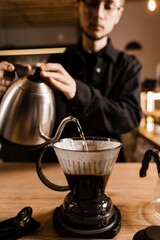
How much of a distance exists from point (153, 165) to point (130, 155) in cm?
212

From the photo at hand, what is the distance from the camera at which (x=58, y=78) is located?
723 mm

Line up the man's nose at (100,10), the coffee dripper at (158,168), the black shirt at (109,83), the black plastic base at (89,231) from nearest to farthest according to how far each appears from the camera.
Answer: the black plastic base at (89,231)
the coffee dripper at (158,168)
the man's nose at (100,10)
the black shirt at (109,83)

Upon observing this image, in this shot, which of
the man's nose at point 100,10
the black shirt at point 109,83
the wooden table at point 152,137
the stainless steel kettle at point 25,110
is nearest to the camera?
the stainless steel kettle at point 25,110

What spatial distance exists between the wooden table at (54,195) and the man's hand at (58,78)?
32 centimetres

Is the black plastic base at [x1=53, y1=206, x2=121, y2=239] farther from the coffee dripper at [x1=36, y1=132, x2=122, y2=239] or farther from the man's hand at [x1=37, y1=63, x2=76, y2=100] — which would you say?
the man's hand at [x1=37, y1=63, x2=76, y2=100]

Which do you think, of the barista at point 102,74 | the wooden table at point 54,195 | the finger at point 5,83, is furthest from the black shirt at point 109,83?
the finger at point 5,83

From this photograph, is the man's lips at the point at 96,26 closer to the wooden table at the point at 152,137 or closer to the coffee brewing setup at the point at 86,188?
the coffee brewing setup at the point at 86,188

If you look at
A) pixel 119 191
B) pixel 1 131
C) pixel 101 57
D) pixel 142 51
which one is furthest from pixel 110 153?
pixel 142 51

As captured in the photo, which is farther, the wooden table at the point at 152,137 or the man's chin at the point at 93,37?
the wooden table at the point at 152,137

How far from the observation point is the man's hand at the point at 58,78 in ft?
2.20

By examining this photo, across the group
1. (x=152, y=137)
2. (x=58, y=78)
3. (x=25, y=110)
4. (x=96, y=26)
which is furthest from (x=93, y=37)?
(x=152, y=137)

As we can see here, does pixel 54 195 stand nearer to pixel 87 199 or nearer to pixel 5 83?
pixel 87 199

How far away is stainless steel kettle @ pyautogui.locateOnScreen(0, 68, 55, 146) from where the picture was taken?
0.70 m

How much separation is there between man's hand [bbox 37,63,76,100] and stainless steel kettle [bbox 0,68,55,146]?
2 cm
